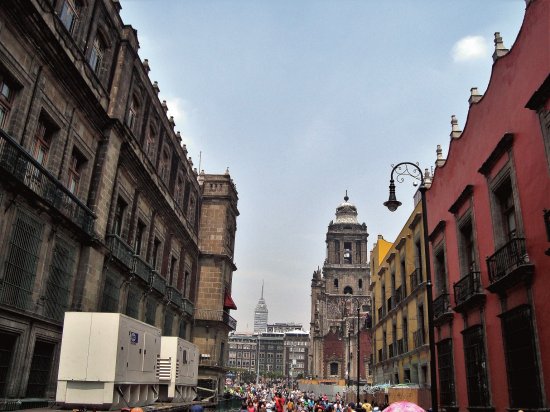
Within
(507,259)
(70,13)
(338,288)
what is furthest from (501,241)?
(338,288)

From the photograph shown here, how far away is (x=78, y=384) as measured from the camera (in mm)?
10656

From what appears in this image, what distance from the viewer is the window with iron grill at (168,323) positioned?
2431cm

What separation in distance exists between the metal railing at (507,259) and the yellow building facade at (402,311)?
7554 mm

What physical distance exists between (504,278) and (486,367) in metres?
2.92

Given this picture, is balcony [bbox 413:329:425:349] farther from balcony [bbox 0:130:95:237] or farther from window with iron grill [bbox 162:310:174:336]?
balcony [bbox 0:130:95:237]

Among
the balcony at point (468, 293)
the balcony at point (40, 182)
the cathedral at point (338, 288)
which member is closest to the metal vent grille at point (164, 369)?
the balcony at point (40, 182)

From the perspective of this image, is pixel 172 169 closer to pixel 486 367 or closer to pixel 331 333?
pixel 486 367

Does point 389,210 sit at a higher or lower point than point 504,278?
higher

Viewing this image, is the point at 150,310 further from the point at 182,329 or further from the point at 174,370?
the point at 182,329

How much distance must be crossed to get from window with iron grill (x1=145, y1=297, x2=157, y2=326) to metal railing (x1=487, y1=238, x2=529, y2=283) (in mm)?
14064

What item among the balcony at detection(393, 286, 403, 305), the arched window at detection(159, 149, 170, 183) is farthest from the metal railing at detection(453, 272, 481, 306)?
the arched window at detection(159, 149, 170, 183)

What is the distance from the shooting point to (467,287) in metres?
14.2

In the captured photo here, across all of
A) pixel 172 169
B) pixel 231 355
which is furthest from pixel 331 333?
pixel 231 355

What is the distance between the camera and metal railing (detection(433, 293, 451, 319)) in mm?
15995
